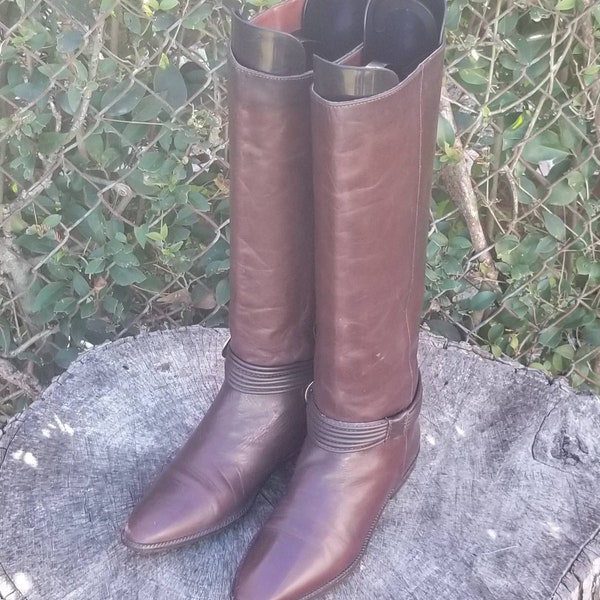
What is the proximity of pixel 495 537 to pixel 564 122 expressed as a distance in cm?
87

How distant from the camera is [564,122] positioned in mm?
1412

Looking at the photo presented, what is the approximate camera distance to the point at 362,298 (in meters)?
0.90

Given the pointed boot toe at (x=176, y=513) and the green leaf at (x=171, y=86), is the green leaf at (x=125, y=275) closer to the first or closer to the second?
the green leaf at (x=171, y=86)

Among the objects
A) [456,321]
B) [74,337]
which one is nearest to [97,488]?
[74,337]

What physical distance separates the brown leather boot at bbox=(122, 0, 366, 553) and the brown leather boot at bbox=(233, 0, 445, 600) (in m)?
0.08

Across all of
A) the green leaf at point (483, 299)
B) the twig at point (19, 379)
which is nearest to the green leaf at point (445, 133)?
the green leaf at point (483, 299)

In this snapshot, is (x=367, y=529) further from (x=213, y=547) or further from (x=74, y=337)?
(x=74, y=337)

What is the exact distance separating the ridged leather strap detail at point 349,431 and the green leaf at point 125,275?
0.62 metres

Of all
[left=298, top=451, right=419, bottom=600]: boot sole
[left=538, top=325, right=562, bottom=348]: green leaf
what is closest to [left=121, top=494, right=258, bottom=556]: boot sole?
[left=298, top=451, right=419, bottom=600]: boot sole

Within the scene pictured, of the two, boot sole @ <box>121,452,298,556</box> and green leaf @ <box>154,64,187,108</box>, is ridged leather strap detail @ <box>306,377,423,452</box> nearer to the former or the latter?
boot sole @ <box>121,452,298,556</box>

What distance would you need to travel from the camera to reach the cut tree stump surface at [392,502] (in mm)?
927

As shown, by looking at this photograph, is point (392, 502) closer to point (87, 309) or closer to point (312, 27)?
point (312, 27)

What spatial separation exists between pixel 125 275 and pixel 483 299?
0.83 m

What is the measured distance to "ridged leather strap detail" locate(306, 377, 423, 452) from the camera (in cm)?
99
